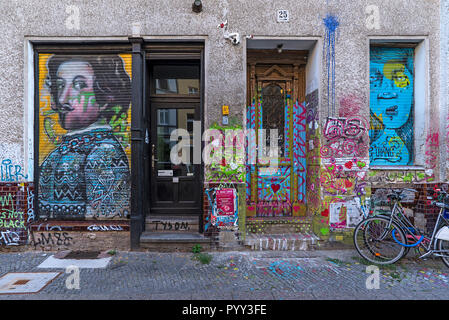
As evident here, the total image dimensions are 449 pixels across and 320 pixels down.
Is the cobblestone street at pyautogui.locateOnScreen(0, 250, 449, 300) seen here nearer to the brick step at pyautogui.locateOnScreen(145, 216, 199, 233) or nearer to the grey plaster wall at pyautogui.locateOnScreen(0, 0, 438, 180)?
the brick step at pyautogui.locateOnScreen(145, 216, 199, 233)

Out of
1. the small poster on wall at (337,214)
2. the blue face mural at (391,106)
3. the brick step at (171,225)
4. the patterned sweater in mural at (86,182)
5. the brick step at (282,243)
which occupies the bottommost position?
the brick step at (282,243)

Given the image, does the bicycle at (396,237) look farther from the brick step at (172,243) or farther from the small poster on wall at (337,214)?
the brick step at (172,243)

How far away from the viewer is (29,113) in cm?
533

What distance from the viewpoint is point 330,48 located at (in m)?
5.31

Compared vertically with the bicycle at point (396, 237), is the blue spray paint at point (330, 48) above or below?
above

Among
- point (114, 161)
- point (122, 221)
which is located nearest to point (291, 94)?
point (114, 161)

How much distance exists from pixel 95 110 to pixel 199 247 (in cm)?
313

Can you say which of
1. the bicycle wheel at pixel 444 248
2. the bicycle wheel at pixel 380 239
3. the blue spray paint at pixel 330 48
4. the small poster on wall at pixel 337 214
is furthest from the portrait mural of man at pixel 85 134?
the bicycle wheel at pixel 444 248

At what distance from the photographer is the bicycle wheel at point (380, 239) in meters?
4.70

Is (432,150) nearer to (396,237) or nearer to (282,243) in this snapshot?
(396,237)

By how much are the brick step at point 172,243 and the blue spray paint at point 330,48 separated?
3.41 metres

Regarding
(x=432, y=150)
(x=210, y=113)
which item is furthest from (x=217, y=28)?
(x=432, y=150)

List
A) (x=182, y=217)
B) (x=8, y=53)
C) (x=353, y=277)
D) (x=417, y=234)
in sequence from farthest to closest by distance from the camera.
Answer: (x=182, y=217) < (x=8, y=53) < (x=417, y=234) < (x=353, y=277)

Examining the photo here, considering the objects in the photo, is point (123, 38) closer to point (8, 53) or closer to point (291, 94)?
point (8, 53)
